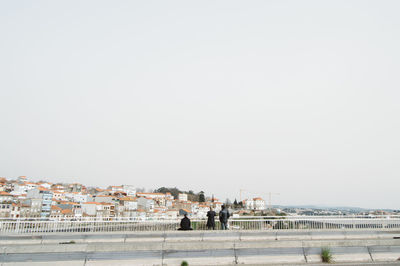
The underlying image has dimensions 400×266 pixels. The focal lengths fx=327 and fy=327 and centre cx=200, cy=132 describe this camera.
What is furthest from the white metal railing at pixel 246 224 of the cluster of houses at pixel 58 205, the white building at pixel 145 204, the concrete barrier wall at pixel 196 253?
the white building at pixel 145 204

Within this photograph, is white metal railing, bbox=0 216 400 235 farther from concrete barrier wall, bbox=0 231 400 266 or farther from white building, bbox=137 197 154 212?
white building, bbox=137 197 154 212

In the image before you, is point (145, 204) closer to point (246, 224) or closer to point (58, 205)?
point (58, 205)

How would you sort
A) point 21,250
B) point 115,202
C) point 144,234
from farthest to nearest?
point 115,202
point 144,234
point 21,250

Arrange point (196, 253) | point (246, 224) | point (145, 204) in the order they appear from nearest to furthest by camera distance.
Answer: point (196, 253), point (246, 224), point (145, 204)

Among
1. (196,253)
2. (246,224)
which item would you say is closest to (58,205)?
(246,224)

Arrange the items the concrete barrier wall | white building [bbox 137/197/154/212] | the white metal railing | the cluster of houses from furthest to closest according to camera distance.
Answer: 1. white building [bbox 137/197/154/212]
2. the cluster of houses
3. the white metal railing
4. the concrete barrier wall

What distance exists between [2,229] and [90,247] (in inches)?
605

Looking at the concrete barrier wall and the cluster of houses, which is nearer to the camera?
the concrete barrier wall

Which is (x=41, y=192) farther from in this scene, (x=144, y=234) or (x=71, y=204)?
(x=144, y=234)

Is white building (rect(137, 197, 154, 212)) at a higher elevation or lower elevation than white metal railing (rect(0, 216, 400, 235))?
lower

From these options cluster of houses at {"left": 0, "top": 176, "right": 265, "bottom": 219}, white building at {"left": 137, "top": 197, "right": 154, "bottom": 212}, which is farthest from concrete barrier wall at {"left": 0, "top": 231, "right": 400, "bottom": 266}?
white building at {"left": 137, "top": 197, "right": 154, "bottom": 212}

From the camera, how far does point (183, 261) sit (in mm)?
8328

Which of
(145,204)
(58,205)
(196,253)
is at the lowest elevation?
(58,205)

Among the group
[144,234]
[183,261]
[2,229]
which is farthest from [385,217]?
[2,229]
